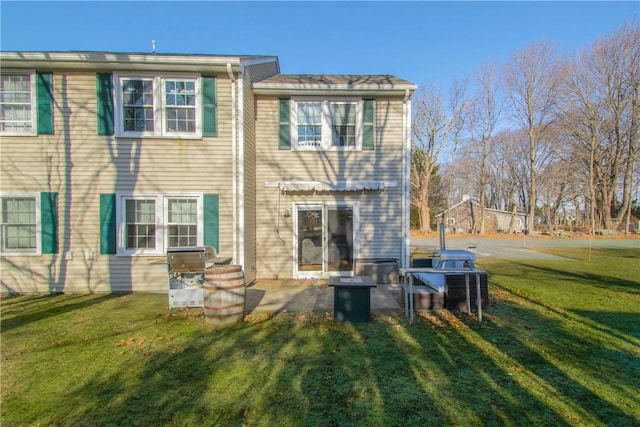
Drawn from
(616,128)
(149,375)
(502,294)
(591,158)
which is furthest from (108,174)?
(616,128)

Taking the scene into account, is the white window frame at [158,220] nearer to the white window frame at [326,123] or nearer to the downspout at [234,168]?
the downspout at [234,168]

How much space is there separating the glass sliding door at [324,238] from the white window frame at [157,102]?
3.74m

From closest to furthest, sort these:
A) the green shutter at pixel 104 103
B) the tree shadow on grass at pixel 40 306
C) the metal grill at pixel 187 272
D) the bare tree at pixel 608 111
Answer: the tree shadow on grass at pixel 40 306 < the metal grill at pixel 187 272 < the green shutter at pixel 104 103 < the bare tree at pixel 608 111

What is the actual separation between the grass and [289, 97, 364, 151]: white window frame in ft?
16.9

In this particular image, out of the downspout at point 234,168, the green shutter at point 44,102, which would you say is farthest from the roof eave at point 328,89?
the green shutter at point 44,102

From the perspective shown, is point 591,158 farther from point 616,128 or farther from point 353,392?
point 353,392

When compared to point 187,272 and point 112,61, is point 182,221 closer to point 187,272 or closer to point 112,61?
A: point 187,272

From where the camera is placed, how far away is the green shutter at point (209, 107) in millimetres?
8375

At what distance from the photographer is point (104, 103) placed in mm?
8250

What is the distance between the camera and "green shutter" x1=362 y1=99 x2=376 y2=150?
9641 millimetres

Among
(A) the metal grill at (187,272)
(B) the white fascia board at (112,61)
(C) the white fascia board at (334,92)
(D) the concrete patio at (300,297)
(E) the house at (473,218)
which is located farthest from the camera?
(E) the house at (473,218)

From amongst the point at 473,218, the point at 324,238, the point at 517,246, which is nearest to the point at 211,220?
the point at 324,238

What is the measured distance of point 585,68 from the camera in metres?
30.0

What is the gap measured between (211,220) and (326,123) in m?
4.22
